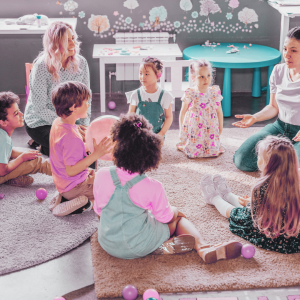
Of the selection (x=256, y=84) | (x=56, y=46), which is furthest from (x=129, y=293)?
(x=256, y=84)

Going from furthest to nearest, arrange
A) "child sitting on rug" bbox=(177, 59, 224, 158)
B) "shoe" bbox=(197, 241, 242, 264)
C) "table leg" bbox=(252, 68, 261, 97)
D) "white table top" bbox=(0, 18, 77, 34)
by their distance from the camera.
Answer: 1. "table leg" bbox=(252, 68, 261, 97)
2. "white table top" bbox=(0, 18, 77, 34)
3. "child sitting on rug" bbox=(177, 59, 224, 158)
4. "shoe" bbox=(197, 241, 242, 264)

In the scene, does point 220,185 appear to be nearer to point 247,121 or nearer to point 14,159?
→ point 247,121

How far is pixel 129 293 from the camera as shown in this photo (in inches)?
65.0

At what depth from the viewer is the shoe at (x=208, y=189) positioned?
2326 mm

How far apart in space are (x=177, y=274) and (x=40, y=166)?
1.26 metres

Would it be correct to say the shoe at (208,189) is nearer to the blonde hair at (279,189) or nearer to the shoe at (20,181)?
the blonde hair at (279,189)

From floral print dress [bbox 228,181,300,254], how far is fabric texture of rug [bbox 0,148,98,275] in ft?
2.34

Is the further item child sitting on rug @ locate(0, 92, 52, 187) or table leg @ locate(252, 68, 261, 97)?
table leg @ locate(252, 68, 261, 97)

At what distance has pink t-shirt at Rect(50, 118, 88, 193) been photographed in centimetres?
212

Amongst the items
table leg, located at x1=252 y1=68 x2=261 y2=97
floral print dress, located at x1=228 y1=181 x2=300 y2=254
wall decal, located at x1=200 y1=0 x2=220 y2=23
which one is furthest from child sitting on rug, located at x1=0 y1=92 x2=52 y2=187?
table leg, located at x1=252 y1=68 x2=261 y2=97

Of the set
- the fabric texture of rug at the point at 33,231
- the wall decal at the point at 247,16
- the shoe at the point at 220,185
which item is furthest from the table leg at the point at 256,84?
the fabric texture of rug at the point at 33,231

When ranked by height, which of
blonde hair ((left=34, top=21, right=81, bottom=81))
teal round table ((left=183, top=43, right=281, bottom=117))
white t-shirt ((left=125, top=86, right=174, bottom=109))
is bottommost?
white t-shirt ((left=125, top=86, right=174, bottom=109))

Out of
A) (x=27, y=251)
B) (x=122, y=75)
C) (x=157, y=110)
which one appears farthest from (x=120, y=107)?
(x=27, y=251)

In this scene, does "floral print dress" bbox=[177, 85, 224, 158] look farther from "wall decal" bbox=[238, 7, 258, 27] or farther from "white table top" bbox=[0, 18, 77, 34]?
"wall decal" bbox=[238, 7, 258, 27]
